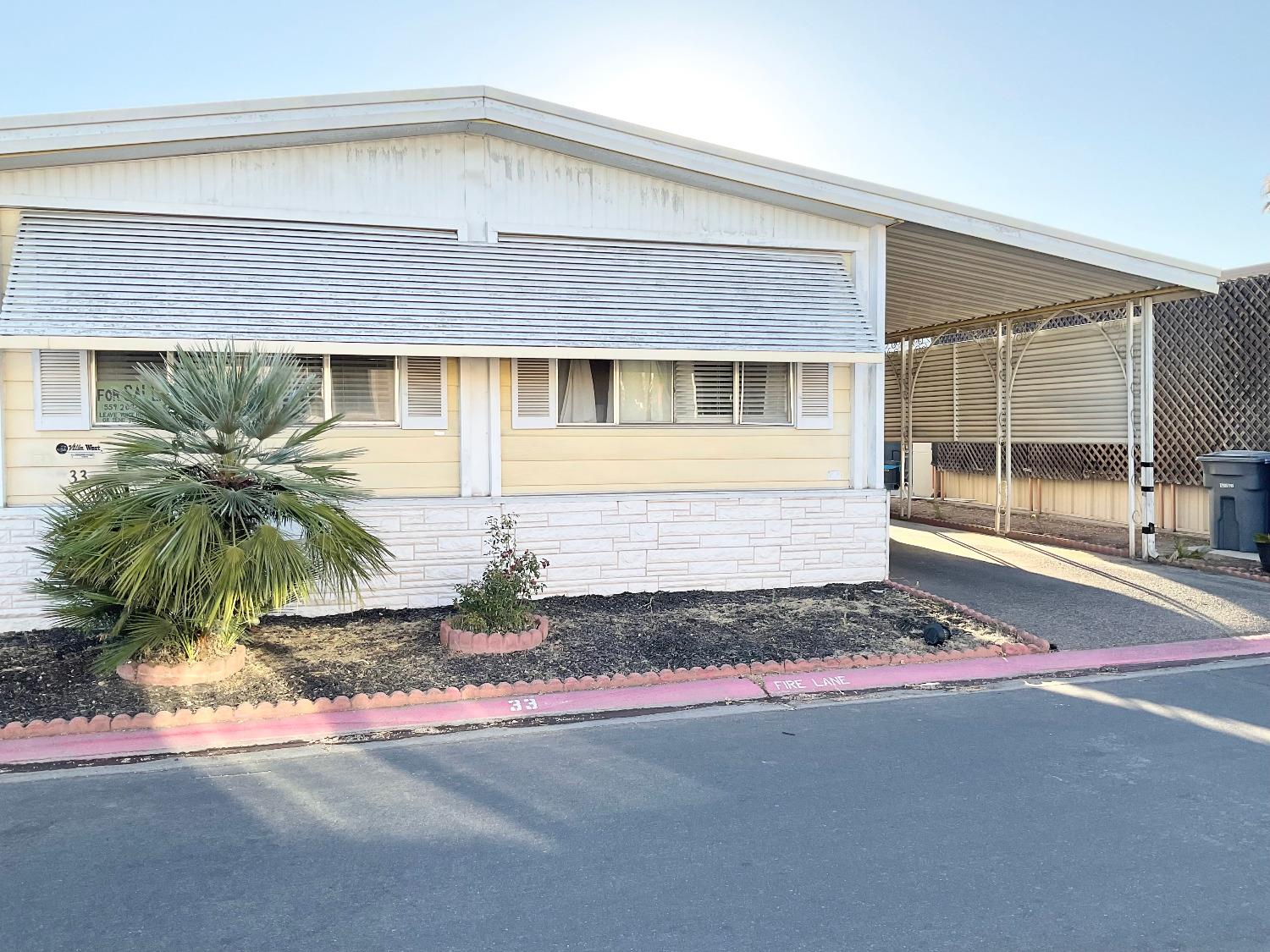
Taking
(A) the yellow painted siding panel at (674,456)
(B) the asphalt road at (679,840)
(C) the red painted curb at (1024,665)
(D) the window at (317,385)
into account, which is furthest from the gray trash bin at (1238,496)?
(D) the window at (317,385)

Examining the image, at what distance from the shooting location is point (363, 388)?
344 inches

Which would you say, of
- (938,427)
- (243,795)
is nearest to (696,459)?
(243,795)

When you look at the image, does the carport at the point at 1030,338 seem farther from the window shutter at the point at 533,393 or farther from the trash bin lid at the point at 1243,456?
the window shutter at the point at 533,393

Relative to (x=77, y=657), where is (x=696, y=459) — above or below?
above

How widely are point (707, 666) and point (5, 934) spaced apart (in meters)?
4.75

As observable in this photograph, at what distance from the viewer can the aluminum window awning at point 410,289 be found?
7.76 meters

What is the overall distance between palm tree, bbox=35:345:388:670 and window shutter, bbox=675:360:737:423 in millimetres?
3937

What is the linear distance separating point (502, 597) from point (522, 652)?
471 mm

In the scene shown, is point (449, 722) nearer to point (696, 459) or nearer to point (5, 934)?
point (5, 934)

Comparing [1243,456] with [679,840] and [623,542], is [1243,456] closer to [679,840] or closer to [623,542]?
[623,542]

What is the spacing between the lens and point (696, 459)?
958cm

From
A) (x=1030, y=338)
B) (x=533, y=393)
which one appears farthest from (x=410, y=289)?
(x=1030, y=338)

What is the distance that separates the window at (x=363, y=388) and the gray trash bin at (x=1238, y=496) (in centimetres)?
1026

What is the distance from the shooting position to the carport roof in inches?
303
